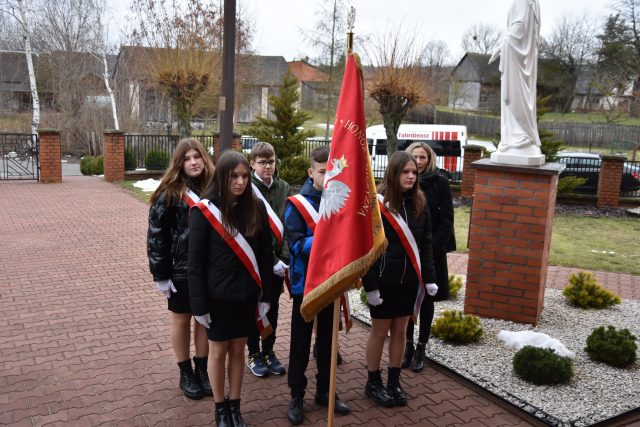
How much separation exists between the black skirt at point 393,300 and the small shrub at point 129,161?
53.9 ft

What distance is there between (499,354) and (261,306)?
2.51 meters

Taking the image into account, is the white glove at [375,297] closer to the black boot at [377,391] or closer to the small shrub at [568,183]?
the black boot at [377,391]

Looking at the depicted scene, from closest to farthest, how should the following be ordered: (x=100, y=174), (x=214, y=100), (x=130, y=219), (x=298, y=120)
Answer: (x=130, y=219)
(x=298, y=120)
(x=100, y=174)
(x=214, y=100)

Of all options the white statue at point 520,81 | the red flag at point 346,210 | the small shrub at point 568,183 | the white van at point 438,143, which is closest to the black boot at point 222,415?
the red flag at point 346,210

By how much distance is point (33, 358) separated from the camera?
16.3ft

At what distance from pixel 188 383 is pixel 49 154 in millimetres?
14554

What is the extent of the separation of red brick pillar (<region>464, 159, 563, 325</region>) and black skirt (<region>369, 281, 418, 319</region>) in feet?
6.45

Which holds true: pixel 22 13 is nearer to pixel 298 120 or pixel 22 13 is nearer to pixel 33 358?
pixel 298 120

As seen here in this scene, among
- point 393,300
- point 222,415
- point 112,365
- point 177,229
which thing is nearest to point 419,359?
point 393,300

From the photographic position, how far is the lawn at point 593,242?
9.98 meters

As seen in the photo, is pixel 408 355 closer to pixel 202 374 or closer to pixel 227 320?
pixel 202 374

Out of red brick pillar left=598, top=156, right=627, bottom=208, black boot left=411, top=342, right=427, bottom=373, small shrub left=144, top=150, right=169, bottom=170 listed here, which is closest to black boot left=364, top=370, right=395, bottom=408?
black boot left=411, top=342, right=427, bottom=373

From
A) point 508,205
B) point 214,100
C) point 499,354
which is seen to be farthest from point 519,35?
point 214,100

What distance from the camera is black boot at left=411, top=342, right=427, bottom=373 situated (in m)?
4.98
